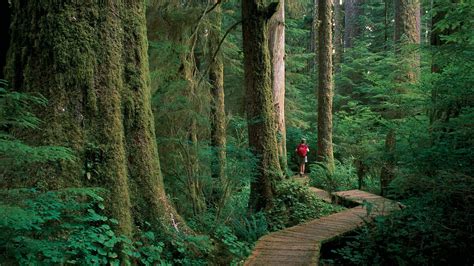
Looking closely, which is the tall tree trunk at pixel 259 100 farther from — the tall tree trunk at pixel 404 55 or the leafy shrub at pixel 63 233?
the leafy shrub at pixel 63 233

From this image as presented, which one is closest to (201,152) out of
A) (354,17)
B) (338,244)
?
(338,244)

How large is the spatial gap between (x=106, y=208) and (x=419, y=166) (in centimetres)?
428

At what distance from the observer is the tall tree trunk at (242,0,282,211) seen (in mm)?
8234

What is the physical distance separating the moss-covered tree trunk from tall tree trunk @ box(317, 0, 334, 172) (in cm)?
1034

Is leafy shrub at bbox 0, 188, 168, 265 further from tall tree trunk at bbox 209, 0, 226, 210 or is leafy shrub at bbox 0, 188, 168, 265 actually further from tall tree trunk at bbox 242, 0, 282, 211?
tall tree trunk at bbox 209, 0, 226, 210

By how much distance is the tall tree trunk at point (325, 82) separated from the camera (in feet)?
45.9

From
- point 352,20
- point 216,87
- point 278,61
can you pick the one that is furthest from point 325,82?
point 352,20

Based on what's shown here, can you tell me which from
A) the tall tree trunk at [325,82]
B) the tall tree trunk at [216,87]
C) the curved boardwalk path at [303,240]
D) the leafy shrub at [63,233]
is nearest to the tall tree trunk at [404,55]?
the tall tree trunk at [325,82]

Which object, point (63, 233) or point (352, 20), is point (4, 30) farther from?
point (352, 20)

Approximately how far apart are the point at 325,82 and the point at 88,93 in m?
11.6

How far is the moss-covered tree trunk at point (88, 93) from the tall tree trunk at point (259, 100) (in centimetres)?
389

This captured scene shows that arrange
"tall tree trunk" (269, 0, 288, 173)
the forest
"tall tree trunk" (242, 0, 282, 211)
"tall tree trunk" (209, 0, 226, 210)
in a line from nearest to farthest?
1. the forest
2. "tall tree trunk" (242, 0, 282, 211)
3. "tall tree trunk" (209, 0, 226, 210)
4. "tall tree trunk" (269, 0, 288, 173)

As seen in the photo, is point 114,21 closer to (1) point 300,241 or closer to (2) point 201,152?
(2) point 201,152

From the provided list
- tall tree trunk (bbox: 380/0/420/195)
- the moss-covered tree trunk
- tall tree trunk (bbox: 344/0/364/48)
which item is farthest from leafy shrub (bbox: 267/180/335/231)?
tall tree trunk (bbox: 344/0/364/48)
